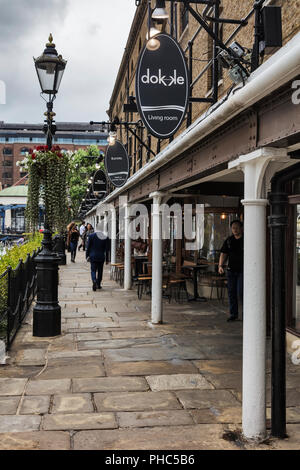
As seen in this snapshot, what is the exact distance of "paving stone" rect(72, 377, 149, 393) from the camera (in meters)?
5.59

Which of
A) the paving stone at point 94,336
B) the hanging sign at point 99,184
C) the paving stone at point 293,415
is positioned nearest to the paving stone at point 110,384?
the paving stone at point 293,415

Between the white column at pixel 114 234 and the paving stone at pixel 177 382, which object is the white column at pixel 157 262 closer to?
the paving stone at pixel 177 382

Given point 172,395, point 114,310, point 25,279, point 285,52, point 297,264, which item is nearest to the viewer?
point 285,52

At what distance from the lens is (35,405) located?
5.05 m

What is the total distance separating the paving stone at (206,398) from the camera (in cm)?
514

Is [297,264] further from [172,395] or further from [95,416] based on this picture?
[95,416]

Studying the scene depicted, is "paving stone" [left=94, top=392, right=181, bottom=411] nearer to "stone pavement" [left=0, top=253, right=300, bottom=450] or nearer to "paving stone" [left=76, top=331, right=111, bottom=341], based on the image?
"stone pavement" [left=0, top=253, right=300, bottom=450]

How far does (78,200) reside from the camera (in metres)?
57.1

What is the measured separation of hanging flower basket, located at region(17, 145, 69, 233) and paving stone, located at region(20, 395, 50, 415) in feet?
13.0

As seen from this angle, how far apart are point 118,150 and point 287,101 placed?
1190 cm

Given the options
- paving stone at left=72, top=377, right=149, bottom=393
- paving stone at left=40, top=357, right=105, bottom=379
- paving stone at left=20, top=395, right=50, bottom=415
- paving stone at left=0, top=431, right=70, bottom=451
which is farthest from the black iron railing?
paving stone at left=0, top=431, right=70, bottom=451

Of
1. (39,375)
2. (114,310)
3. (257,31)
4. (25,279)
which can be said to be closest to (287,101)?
(257,31)
